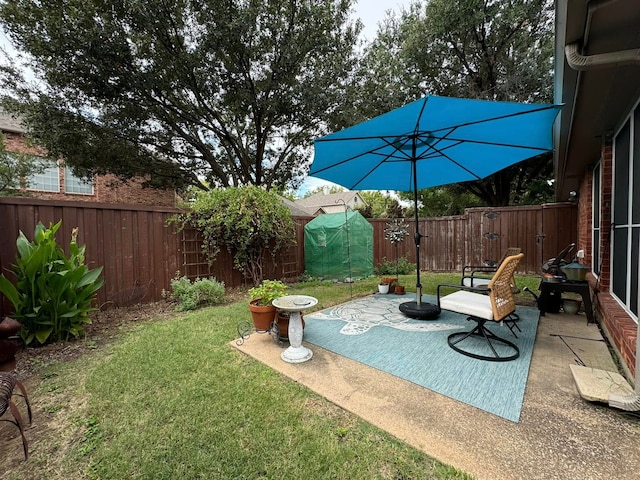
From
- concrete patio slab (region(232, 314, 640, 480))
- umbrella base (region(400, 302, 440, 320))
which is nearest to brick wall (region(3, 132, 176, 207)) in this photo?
umbrella base (region(400, 302, 440, 320))

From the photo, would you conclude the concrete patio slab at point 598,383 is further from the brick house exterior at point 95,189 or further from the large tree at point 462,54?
the brick house exterior at point 95,189

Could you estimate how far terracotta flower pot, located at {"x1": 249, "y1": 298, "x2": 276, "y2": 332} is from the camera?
10.5 ft

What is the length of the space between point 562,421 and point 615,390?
59 centimetres

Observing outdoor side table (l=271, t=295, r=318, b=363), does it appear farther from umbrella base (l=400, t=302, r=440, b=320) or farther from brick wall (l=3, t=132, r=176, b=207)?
brick wall (l=3, t=132, r=176, b=207)

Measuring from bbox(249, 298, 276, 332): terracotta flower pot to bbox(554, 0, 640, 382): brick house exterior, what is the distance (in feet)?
9.95

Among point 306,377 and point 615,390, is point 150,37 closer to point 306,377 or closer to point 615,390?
point 306,377

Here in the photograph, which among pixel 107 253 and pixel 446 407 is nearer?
pixel 446 407

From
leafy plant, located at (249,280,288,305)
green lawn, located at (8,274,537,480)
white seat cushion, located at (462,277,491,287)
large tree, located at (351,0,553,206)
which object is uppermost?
large tree, located at (351,0,553,206)

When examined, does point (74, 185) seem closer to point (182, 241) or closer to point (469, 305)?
point (182, 241)

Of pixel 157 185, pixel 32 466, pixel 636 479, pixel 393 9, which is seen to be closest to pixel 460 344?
pixel 636 479

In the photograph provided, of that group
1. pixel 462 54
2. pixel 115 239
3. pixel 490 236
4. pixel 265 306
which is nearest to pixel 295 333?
pixel 265 306

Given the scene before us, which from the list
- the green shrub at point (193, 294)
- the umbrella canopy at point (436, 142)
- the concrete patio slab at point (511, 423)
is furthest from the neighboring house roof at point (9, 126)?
the concrete patio slab at point (511, 423)

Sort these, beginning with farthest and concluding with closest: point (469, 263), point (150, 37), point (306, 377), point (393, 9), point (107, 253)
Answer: point (393, 9), point (469, 263), point (150, 37), point (107, 253), point (306, 377)

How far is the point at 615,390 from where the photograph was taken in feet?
6.36
